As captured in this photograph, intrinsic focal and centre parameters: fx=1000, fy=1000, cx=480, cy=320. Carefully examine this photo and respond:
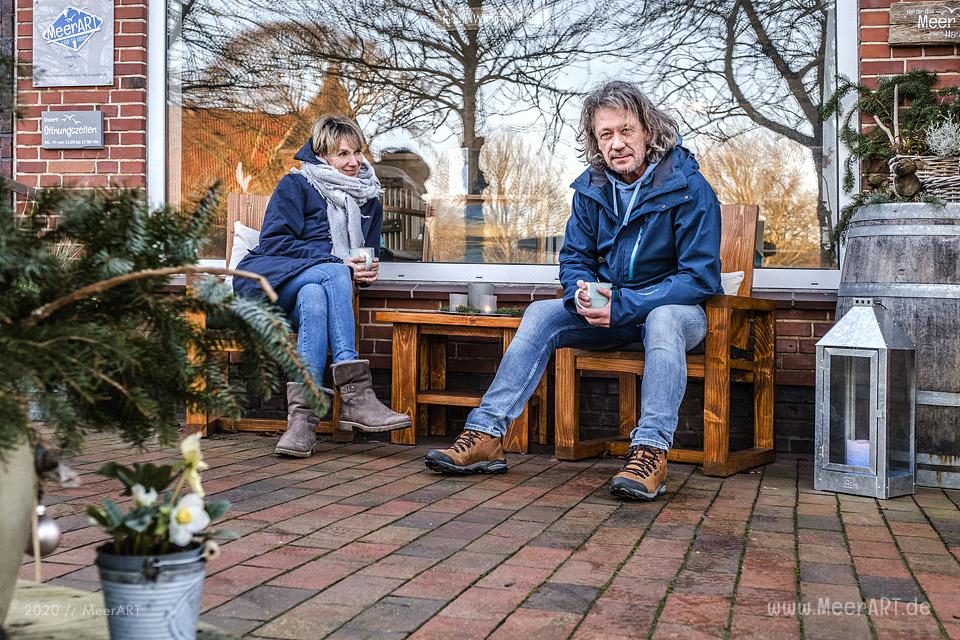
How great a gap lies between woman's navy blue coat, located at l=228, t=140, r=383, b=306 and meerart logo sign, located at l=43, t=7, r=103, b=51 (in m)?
1.45

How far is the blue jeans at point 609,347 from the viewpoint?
3.12 metres

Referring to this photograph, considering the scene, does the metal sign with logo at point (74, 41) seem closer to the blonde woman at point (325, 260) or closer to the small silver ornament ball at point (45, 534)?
the blonde woman at point (325, 260)

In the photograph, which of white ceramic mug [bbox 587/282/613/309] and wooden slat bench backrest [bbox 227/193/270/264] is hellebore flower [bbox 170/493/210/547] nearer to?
white ceramic mug [bbox 587/282/613/309]

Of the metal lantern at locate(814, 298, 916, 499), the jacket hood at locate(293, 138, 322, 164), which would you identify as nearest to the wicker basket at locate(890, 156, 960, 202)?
the metal lantern at locate(814, 298, 916, 499)

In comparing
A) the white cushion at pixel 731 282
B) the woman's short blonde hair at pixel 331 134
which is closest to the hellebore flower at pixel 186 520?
the white cushion at pixel 731 282

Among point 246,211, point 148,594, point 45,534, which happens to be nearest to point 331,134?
point 246,211

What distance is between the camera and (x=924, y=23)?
149 inches

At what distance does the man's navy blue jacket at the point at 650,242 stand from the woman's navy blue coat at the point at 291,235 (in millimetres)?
1010

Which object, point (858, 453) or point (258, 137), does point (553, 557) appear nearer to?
point (858, 453)

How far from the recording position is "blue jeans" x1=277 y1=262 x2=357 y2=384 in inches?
147

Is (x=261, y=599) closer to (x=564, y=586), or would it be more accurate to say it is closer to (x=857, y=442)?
(x=564, y=586)

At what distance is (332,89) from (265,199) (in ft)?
2.65

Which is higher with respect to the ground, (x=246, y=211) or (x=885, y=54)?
(x=885, y=54)

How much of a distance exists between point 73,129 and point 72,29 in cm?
46
